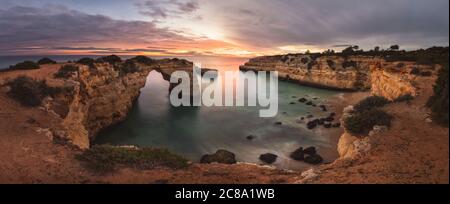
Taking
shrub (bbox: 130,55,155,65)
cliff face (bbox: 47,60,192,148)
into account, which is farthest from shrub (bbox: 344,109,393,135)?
shrub (bbox: 130,55,155,65)

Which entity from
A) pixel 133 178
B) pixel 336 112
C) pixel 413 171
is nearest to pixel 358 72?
pixel 336 112

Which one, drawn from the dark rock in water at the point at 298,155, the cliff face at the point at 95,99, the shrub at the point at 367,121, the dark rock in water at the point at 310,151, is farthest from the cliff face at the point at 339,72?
the cliff face at the point at 95,99

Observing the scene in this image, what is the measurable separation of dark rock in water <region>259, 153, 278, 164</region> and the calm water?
0.34 m

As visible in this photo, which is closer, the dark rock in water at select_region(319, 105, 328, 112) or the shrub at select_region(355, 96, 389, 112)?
the shrub at select_region(355, 96, 389, 112)

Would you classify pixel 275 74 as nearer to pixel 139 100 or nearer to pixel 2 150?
pixel 139 100

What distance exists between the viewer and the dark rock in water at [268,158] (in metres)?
20.3

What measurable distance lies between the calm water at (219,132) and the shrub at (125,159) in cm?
968

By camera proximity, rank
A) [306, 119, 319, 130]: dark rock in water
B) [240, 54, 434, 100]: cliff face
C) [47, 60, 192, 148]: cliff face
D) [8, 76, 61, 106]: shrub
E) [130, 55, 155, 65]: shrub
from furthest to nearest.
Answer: [130, 55, 155, 65]: shrub, [306, 119, 319, 130]: dark rock in water, [240, 54, 434, 100]: cliff face, [47, 60, 192, 148]: cliff face, [8, 76, 61, 106]: shrub

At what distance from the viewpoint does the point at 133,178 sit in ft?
32.2

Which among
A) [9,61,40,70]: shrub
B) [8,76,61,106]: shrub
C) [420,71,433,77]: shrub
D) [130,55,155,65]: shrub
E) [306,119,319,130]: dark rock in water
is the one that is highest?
[130,55,155,65]: shrub

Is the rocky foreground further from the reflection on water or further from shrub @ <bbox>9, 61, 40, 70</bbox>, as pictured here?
the reflection on water

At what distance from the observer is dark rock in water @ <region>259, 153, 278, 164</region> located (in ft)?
66.6

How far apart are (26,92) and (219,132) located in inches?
629

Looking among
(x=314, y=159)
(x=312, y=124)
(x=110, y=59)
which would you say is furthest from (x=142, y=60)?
(x=314, y=159)
